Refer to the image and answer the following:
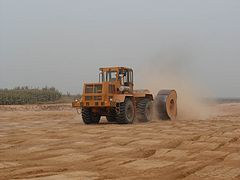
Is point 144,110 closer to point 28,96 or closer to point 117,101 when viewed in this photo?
point 117,101

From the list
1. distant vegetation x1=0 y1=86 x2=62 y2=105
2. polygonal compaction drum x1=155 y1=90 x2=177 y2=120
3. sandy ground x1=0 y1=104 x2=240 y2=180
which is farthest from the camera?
distant vegetation x1=0 y1=86 x2=62 y2=105

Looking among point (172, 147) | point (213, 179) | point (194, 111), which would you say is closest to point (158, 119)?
point (194, 111)

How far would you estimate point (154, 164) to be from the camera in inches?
276

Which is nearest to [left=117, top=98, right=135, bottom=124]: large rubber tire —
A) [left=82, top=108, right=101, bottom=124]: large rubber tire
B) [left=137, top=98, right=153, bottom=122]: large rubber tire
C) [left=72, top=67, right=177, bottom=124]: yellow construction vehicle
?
[left=72, top=67, right=177, bottom=124]: yellow construction vehicle

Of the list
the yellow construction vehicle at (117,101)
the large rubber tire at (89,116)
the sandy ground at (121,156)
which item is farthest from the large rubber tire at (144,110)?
the sandy ground at (121,156)

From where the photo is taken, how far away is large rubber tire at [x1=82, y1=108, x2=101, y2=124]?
1714 cm

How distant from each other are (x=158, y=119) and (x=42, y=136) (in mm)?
9018

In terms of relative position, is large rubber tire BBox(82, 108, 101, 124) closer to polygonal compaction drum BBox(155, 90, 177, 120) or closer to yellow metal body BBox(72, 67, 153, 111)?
yellow metal body BBox(72, 67, 153, 111)

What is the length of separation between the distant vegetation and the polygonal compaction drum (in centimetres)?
2436

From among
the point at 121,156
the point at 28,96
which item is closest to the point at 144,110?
the point at 121,156

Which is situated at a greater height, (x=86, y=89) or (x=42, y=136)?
(x=86, y=89)

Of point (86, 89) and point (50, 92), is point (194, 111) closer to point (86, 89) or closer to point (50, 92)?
point (86, 89)

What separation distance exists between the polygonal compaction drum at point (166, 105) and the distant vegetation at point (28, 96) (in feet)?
79.9

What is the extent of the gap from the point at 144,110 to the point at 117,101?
234cm
